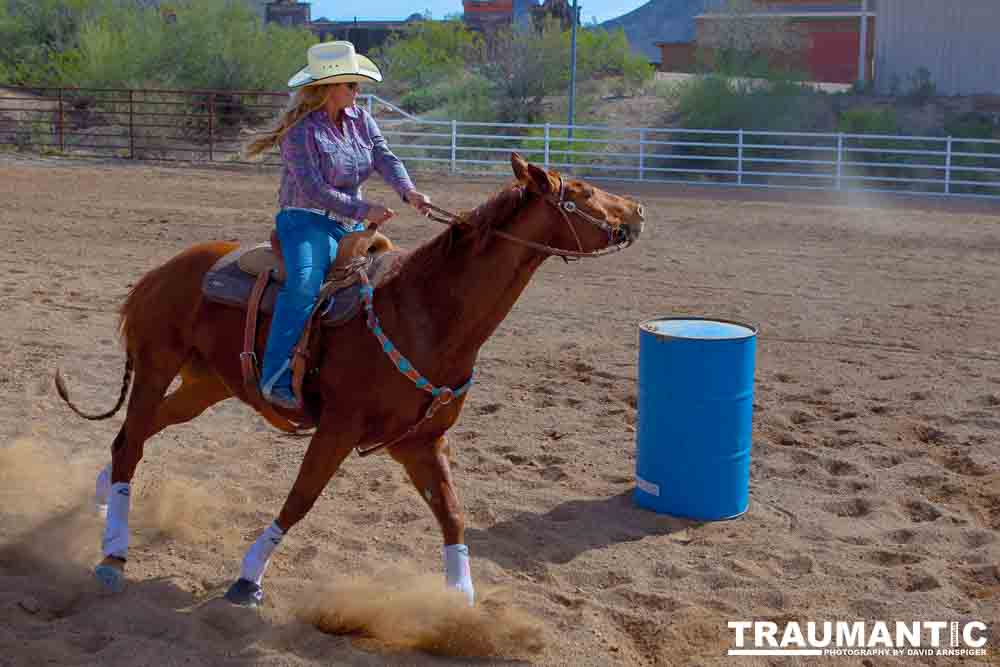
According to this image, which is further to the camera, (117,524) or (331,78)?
(117,524)

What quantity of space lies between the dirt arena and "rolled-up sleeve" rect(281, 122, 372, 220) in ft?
5.08

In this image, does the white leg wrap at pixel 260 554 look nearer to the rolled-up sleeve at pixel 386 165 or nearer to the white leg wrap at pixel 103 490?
the white leg wrap at pixel 103 490

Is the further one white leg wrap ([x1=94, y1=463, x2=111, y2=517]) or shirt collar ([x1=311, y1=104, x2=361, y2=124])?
white leg wrap ([x1=94, y1=463, x2=111, y2=517])

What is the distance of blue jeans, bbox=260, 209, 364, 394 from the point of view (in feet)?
13.9

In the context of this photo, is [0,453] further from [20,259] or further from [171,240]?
[171,240]

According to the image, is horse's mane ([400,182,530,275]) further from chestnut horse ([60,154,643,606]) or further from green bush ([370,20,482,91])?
green bush ([370,20,482,91])

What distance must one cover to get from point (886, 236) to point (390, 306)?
1168 centimetres

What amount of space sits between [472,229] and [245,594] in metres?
1.69

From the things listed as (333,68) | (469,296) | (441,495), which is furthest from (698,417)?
(333,68)

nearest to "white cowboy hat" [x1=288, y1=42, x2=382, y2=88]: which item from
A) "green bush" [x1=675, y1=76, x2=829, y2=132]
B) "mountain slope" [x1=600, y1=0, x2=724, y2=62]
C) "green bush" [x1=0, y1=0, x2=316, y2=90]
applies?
"green bush" [x1=675, y1=76, x2=829, y2=132]

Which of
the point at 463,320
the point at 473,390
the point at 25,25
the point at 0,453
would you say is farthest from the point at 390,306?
the point at 25,25

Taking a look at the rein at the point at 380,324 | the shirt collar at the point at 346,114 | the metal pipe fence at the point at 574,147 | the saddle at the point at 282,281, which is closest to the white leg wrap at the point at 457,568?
the rein at the point at 380,324

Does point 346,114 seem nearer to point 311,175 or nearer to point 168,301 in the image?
point 311,175

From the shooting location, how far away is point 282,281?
4453 millimetres
